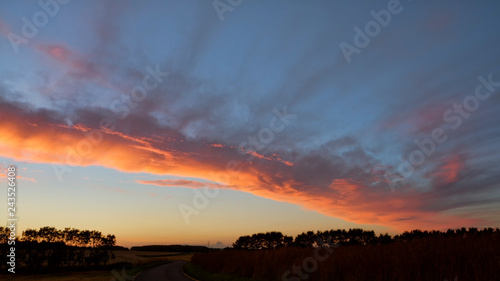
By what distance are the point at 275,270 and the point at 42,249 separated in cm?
8311

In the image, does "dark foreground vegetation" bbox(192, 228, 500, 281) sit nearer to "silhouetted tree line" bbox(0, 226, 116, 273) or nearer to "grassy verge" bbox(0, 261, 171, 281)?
"grassy verge" bbox(0, 261, 171, 281)

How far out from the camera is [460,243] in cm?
1127

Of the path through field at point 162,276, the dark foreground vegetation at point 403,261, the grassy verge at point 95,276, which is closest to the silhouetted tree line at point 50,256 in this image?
the grassy verge at point 95,276

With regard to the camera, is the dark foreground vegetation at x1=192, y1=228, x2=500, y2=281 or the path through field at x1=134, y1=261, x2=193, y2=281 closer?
the dark foreground vegetation at x1=192, y1=228, x2=500, y2=281
